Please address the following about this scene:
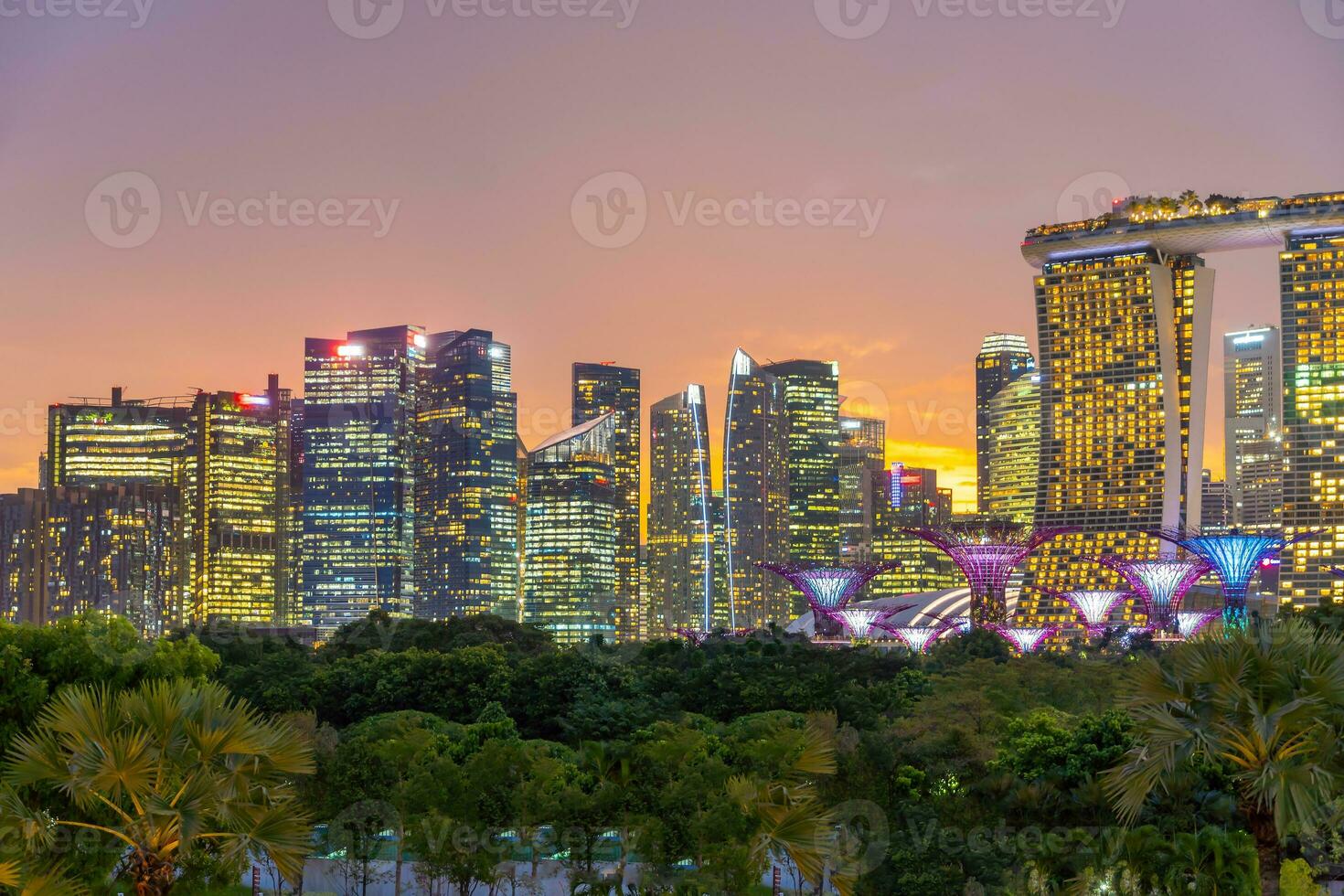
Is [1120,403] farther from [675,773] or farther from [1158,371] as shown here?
[675,773]

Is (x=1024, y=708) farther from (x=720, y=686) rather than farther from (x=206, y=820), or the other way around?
(x=206, y=820)

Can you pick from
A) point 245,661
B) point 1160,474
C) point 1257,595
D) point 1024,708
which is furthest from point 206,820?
point 1257,595

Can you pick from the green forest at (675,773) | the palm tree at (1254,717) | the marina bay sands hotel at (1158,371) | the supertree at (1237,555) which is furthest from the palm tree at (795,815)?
the marina bay sands hotel at (1158,371)

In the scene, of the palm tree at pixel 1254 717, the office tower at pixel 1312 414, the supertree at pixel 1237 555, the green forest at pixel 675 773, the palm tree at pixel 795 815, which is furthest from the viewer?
the office tower at pixel 1312 414

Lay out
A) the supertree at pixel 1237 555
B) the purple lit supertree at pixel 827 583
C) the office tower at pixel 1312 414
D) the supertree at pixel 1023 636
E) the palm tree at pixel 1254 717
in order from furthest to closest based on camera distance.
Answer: the office tower at pixel 1312 414 → the purple lit supertree at pixel 827 583 → the supertree at pixel 1023 636 → the supertree at pixel 1237 555 → the palm tree at pixel 1254 717

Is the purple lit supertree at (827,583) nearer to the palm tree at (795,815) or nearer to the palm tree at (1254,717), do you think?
the palm tree at (795,815)

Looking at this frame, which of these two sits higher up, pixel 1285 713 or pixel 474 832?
pixel 1285 713

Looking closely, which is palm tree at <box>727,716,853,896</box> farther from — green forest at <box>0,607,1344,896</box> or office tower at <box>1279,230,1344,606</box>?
office tower at <box>1279,230,1344,606</box>
